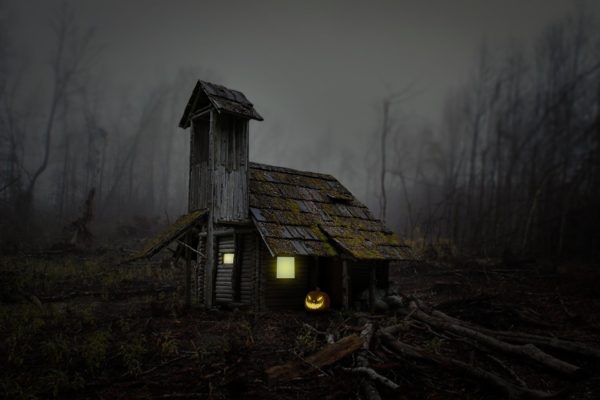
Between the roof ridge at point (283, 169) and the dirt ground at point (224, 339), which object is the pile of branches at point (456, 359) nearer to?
the dirt ground at point (224, 339)

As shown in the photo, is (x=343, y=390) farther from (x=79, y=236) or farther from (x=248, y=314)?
(x=79, y=236)

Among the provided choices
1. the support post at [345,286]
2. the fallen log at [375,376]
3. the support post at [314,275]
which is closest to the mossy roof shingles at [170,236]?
the support post at [314,275]

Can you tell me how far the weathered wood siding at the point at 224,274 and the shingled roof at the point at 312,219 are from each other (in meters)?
2.45

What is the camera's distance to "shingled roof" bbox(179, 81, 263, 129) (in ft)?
43.6

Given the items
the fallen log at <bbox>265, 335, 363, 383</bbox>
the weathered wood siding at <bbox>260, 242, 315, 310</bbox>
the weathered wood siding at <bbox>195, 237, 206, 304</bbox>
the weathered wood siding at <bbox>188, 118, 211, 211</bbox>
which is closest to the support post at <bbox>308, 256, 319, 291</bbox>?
the weathered wood siding at <bbox>260, 242, 315, 310</bbox>

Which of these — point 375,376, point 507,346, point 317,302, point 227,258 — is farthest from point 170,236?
point 507,346

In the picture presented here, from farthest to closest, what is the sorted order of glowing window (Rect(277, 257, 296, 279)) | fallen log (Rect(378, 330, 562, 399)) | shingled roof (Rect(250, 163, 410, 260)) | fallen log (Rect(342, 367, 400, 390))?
glowing window (Rect(277, 257, 296, 279))
shingled roof (Rect(250, 163, 410, 260))
fallen log (Rect(342, 367, 400, 390))
fallen log (Rect(378, 330, 562, 399))

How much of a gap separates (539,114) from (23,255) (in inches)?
1415

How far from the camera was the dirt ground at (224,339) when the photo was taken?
656cm

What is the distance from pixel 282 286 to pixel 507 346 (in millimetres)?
7811

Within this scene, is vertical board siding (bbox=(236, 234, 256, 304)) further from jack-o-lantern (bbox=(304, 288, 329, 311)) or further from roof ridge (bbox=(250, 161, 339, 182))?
roof ridge (bbox=(250, 161, 339, 182))

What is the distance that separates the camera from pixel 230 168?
44.8 feet

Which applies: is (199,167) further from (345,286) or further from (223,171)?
(345,286)

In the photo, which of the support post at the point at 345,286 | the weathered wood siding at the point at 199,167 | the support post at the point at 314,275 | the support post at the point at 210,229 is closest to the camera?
the support post at the point at 345,286
